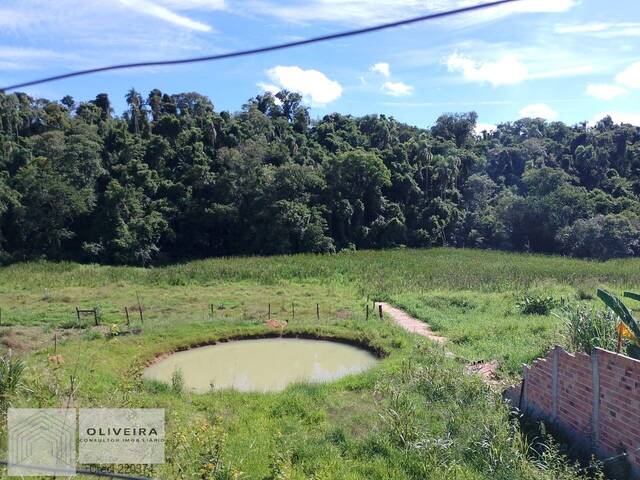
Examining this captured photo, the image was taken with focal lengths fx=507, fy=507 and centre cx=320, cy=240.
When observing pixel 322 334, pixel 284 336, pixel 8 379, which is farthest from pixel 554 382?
pixel 284 336

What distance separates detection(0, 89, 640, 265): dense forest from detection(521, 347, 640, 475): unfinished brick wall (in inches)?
974

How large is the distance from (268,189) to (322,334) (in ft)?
68.8

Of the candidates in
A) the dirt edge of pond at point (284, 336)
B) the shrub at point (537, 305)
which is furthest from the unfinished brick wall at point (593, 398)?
the shrub at point (537, 305)

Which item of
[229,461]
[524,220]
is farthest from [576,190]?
[229,461]

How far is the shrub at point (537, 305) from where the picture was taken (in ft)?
42.2

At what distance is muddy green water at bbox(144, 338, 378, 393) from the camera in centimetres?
923

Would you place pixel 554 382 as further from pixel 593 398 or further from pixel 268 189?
pixel 268 189

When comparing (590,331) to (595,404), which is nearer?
(595,404)

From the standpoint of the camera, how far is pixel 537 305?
509 inches

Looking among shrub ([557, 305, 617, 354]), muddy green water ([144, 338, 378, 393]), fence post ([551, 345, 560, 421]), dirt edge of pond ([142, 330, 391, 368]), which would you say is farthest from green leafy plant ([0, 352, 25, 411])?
shrub ([557, 305, 617, 354])

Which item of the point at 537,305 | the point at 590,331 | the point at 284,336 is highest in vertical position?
the point at 590,331

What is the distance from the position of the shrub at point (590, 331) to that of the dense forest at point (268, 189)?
24134 millimetres

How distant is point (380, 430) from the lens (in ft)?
19.0

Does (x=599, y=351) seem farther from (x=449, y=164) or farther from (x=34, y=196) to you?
(x=449, y=164)
